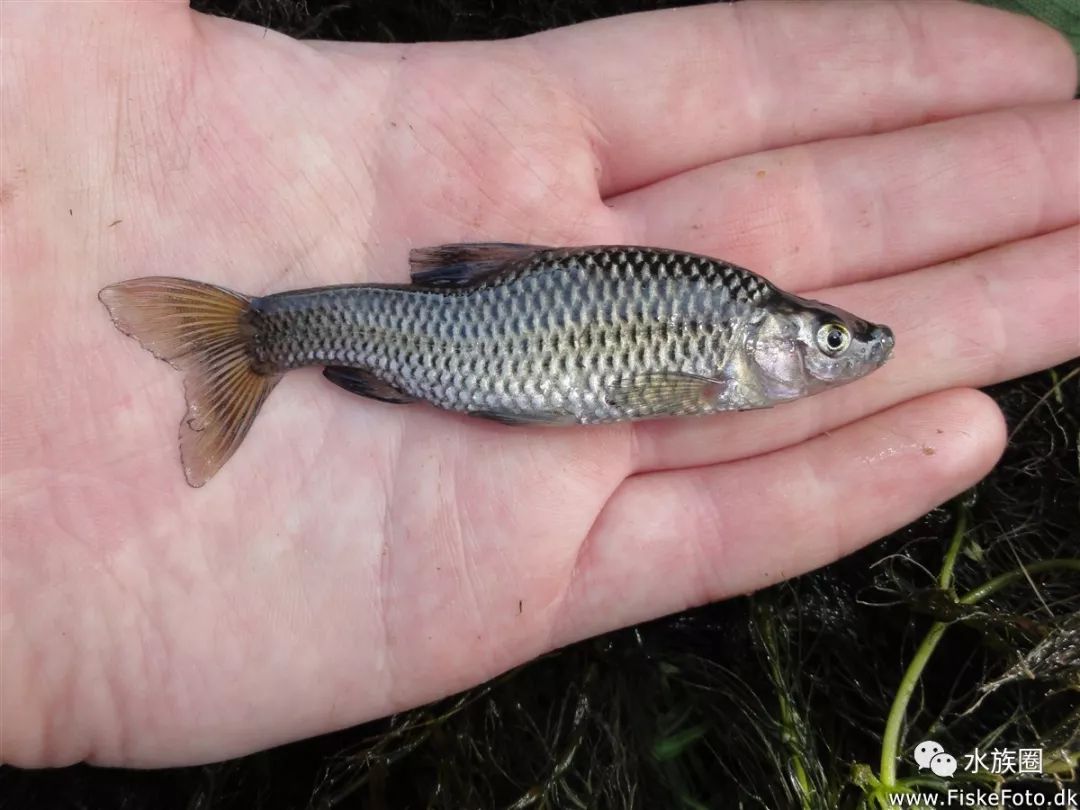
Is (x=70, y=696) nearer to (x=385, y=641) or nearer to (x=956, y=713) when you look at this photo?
(x=385, y=641)

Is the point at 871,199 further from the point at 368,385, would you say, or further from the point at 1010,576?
the point at 368,385

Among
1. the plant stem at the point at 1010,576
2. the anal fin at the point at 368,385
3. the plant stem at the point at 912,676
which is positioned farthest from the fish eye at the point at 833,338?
the anal fin at the point at 368,385

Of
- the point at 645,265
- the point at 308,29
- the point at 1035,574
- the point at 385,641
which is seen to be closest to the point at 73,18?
the point at 308,29

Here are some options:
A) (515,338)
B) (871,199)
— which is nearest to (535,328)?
(515,338)

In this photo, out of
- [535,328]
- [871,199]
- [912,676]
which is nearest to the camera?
[535,328]

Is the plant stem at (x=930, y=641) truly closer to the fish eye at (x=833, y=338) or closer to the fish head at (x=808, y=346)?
the fish head at (x=808, y=346)

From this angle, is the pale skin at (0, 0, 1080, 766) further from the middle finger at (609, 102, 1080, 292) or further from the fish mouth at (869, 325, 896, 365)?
the fish mouth at (869, 325, 896, 365)
